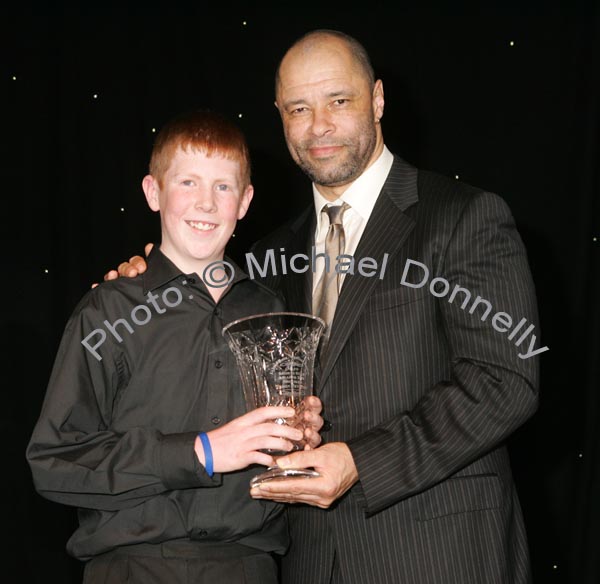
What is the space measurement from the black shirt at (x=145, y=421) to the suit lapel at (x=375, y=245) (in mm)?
238

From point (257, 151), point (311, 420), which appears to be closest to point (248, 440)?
point (311, 420)

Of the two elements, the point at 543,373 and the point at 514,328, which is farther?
the point at 543,373

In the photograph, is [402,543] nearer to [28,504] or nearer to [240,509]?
[240,509]

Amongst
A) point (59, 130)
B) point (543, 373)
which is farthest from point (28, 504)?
point (543, 373)

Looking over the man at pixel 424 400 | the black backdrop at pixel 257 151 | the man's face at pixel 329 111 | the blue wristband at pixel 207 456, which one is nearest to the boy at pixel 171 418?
the blue wristband at pixel 207 456

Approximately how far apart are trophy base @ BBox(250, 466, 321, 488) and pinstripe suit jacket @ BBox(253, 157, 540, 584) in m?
0.13

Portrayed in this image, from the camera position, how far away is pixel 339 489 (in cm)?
Result: 172

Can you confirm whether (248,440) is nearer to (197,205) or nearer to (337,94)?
(197,205)

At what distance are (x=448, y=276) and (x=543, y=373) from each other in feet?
4.73

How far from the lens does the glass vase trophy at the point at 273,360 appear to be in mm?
1708

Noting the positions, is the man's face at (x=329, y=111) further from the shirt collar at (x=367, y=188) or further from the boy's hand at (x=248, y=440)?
the boy's hand at (x=248, y=440)

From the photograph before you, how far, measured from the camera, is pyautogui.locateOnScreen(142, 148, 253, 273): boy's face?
187 centimetres

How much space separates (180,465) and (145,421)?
0.16 m

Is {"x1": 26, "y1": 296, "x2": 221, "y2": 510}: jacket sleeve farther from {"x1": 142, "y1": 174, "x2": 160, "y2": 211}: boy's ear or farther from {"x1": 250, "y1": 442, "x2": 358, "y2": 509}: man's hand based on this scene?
{"x1": 142, "y1": 174, "x2": 160, "y2": 211}: boy's ear
